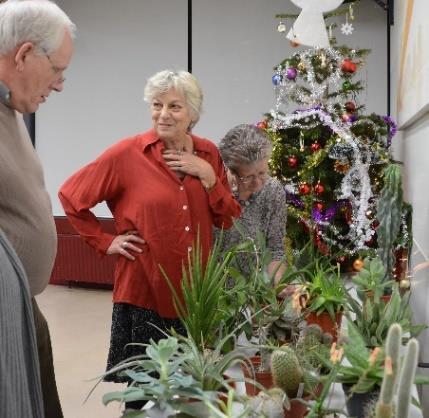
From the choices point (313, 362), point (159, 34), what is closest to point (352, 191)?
point (313, 362)

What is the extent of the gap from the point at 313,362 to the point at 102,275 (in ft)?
18.9

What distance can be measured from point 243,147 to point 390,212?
1.96ft

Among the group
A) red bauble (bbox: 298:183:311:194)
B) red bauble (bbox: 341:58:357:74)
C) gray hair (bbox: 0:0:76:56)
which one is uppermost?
red bauble (bbox: 341:58:357:74)

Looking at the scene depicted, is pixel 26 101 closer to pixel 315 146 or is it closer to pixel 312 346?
pixel 312 346

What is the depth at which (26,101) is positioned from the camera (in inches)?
75.7

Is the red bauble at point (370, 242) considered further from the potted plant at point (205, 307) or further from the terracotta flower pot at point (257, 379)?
the terracotta flower pot at point (257, 379)

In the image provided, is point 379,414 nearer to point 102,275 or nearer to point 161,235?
point 161,235

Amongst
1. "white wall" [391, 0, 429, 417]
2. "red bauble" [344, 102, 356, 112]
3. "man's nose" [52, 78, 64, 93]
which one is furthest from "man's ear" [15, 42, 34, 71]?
"red bauble" [344, 102, 356, 112]

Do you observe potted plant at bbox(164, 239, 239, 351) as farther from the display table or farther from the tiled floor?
the tiled floor

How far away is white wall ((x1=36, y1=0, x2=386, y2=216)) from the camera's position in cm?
679

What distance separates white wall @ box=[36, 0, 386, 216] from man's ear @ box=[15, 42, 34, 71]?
494 cm

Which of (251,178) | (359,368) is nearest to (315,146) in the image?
(251,178)

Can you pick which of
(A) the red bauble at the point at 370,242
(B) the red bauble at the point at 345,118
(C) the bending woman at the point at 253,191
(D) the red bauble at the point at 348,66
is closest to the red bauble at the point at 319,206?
(A) the red bauble at the point at 370,242

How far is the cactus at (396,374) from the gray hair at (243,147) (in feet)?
5.95
